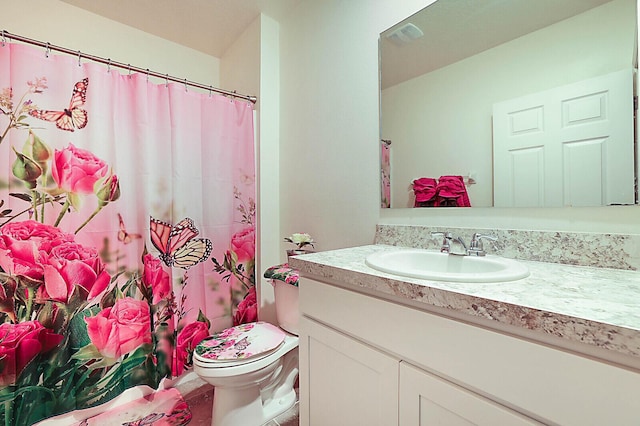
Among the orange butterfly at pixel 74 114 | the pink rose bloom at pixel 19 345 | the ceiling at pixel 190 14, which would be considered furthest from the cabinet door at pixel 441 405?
the ceiling at pixel 190 14

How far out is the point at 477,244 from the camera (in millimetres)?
998

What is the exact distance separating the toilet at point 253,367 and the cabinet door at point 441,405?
728 mm

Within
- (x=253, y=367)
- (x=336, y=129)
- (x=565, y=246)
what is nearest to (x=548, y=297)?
(x=565, y=246)

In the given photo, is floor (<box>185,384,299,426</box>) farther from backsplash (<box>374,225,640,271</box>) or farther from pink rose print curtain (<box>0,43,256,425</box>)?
backsplash (<box>374,225,640,271</box>)

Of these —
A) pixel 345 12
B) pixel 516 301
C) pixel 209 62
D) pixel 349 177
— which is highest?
pixel 209 62

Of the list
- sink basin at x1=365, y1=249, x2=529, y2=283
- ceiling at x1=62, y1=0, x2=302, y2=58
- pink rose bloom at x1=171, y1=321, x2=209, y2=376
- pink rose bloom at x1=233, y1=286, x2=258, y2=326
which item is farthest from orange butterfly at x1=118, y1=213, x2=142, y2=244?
ceiling at x1=62, y1=0, x2=302, y2=58

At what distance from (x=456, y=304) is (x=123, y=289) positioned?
1.51 metres

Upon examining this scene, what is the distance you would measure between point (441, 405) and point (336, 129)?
128cm

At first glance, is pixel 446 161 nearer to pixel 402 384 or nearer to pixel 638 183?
pixel 638 183

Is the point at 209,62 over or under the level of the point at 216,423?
over

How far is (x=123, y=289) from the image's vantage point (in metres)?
1.40

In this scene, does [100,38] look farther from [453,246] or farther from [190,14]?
Result: [453,246]

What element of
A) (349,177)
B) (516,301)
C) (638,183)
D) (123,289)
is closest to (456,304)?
(516,301)

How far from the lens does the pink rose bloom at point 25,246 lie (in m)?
1.16
